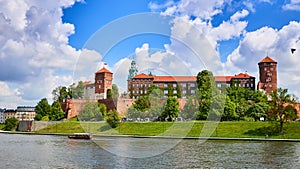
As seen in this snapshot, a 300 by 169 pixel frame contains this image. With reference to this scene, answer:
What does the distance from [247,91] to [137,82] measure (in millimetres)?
26508

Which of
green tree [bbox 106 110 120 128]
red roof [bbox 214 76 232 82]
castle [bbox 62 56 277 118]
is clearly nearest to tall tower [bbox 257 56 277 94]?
castle [bbox 62 56 277 118]

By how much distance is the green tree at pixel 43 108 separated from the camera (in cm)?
8328

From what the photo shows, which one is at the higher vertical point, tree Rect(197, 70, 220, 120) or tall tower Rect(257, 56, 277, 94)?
tall tower Rect(257, 56, 277, 94)

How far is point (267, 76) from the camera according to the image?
9562cm

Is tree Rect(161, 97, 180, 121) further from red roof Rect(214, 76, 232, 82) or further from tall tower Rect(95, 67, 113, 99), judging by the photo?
red roof Rect(214, 76, 232, 82)

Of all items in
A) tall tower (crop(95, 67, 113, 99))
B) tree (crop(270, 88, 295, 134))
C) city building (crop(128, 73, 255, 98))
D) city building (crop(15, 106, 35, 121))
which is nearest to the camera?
tree (crop(270, 88, 295, 134))

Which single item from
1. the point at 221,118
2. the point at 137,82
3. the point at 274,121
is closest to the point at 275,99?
the point at 274,121

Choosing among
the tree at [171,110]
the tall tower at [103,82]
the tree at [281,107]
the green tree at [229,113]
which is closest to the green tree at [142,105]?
the tree at [171,110]

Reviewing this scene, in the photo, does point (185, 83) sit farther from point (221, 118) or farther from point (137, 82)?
point (221, 118)

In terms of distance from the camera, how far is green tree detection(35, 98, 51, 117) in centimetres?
8328

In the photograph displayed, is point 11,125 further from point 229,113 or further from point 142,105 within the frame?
point 229,113

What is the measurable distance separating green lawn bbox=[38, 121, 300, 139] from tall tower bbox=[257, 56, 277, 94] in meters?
44.0

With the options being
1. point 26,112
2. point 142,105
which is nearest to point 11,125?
point 142,105

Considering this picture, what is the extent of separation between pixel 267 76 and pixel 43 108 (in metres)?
55.8
